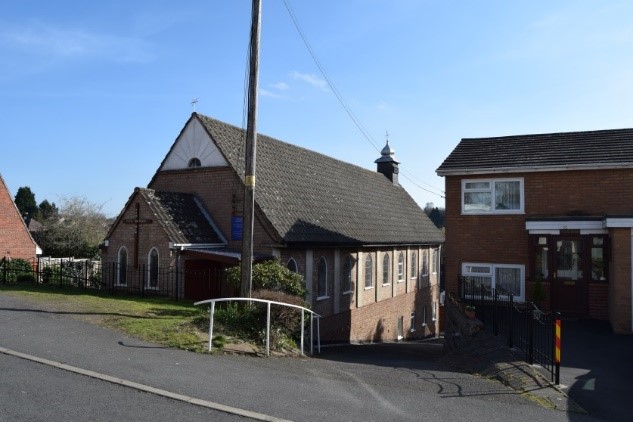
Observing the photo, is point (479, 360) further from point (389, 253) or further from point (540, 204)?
point (389, 253)

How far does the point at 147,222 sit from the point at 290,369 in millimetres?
12180

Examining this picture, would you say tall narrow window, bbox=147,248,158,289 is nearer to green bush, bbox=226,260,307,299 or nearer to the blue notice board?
the blue notice board

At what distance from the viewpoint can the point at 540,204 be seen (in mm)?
19594

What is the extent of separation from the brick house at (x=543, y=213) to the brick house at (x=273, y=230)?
5193 millimetres

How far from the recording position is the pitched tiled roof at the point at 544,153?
19172 mm

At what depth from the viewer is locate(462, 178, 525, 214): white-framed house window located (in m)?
20.1

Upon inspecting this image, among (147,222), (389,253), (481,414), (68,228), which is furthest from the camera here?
(68,228)

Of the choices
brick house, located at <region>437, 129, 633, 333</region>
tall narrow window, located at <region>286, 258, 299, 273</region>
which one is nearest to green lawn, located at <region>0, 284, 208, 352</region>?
tall narrow window, located at <region>286, 258, 299, 273</region>

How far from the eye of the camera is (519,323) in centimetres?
1603

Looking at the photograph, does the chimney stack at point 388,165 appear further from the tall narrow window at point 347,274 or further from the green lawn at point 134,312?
the green lawn at point 134,312

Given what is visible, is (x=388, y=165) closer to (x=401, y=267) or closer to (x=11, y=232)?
(x=401, y=267)

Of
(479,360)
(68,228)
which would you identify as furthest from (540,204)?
(68,228)

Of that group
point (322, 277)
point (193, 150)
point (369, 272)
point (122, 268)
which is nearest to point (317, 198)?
point (369, 272)

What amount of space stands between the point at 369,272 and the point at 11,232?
73.4ft
